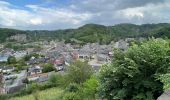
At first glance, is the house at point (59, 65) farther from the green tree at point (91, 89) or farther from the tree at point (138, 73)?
the tree at point (138, 73)

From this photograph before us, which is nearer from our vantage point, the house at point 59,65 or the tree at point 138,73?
the tree at point 138,73

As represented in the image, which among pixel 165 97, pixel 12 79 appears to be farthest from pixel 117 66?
pixel 12 79

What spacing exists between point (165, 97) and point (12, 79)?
66.0 metres

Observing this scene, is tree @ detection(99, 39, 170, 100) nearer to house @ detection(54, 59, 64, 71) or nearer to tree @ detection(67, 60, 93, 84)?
tree @ detection(67, 60, 93, 84)

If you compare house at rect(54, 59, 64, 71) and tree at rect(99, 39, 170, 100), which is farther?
house at rect(54, 59, 64, 71)

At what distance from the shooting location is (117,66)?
13547 millimetres

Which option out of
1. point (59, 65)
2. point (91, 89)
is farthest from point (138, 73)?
point (59, 65)

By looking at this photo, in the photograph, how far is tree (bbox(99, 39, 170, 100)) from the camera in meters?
12.8

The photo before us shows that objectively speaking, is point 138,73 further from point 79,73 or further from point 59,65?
point 59,65

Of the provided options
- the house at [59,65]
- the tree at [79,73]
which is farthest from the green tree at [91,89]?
the house at [59,65]

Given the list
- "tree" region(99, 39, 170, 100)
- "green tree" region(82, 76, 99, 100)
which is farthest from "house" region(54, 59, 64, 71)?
"tree" region(99, 39, 170, 100)

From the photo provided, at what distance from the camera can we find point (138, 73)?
12.8m

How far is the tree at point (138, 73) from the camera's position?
502 inches

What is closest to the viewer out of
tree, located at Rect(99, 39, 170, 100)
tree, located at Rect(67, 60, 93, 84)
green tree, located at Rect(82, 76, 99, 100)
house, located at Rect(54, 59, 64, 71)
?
tree, located at Rect(99, 39, 170, 100)
